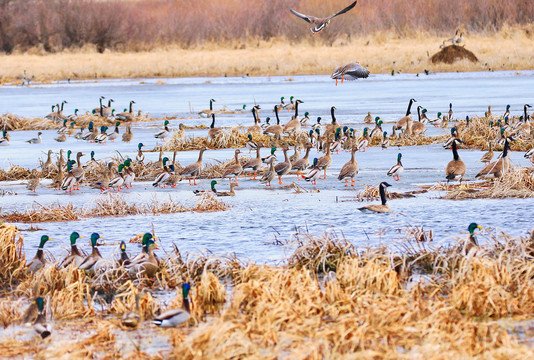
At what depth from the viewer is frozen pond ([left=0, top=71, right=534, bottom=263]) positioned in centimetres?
1080

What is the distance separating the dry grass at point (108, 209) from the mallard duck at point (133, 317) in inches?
192

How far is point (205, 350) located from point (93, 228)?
5.56m

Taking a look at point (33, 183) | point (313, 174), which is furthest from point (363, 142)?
point (33, 183)

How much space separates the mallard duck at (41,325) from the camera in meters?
6.99

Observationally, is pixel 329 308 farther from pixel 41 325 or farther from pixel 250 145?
pixel 250 145

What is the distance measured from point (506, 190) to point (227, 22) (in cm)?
5977

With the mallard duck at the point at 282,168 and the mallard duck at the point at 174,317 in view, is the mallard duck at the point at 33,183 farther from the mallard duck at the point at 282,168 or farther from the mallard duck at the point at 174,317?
the mallard duck at the point at 174,317

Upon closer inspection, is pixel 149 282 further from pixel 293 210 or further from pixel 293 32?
pixel 293 32

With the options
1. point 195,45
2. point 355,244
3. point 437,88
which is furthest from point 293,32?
point 355,244

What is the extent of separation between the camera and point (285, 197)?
45.9 feet

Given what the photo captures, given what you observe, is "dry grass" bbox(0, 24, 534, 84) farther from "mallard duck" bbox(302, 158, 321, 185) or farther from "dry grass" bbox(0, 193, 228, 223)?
"dry grass" bbox(0, 193, 228, 223)

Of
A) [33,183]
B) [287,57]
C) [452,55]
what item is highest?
[287,57]

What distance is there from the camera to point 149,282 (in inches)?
344

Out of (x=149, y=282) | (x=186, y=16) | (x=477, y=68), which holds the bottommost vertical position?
(x=149, y=282)
